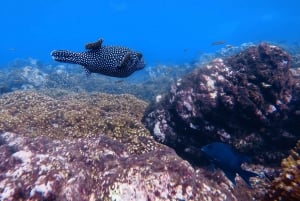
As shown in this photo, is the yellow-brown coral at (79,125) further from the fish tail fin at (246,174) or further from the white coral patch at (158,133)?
the fish tail fin at (246,174)

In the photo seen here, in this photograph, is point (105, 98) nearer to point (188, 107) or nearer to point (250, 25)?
point (188, 107)

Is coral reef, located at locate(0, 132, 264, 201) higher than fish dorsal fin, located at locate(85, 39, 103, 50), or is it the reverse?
fish dorsal fin, located at locate(85, 39, 103, 50)

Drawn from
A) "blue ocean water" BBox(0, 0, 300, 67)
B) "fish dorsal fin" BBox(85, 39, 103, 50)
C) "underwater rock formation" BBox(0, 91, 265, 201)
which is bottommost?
"underwater rock formation" BBox(0, 91, 265, 201)

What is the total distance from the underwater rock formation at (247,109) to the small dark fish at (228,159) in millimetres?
894

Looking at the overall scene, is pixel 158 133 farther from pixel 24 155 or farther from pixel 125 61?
pixel 24 155

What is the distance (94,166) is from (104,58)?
2408 millimetres

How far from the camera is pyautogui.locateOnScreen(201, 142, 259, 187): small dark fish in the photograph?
5.74m

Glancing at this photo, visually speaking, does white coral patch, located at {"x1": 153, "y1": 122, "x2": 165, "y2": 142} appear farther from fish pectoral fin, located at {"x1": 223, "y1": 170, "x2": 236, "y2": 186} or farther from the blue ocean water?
the blue ocean water

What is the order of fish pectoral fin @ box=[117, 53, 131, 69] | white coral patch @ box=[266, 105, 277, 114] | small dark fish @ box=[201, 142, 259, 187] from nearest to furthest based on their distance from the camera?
small dark fish @ box=[201, 142, 259, 187] → fish pectoral fin @ box=[117, 53, 131, 69] → white coral patch @ box=[266, 105, 277, 114]

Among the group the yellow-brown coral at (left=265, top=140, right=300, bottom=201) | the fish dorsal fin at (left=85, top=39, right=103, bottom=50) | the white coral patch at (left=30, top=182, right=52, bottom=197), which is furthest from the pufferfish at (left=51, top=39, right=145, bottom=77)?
the yellow-brown coral at (left=265, top=140, right=300, bottom=201)

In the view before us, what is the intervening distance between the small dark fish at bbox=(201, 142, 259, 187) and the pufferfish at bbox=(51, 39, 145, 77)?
2461 mm

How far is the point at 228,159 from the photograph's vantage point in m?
5.79

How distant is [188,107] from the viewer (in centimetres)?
696

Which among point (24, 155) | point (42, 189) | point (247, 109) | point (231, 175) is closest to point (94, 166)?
point (42, 189)
